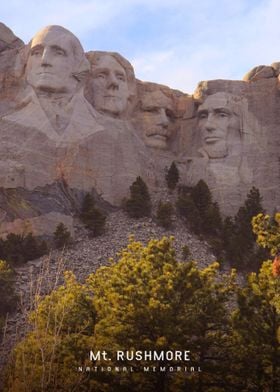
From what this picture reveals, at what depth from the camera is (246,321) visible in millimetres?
18188

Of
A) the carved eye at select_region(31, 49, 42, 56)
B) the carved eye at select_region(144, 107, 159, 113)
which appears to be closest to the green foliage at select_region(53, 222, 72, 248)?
the carved eye at select_region(31, 49, 42, 56)

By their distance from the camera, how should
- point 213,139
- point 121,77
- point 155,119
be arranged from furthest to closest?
1. point 155,119
2. point 213,139
3. point 121,77

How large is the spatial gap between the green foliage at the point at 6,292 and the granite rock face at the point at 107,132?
14.9 ft

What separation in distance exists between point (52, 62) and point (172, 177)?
6646 mm

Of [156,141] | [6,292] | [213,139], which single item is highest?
[156,141]

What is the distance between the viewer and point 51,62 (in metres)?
33.1

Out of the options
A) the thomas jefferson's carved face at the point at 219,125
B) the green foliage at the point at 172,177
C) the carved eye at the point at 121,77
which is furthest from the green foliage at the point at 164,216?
the carved eye at the point at 121,77

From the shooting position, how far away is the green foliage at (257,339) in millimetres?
17797

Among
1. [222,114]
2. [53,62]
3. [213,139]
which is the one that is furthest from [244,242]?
[53,62]

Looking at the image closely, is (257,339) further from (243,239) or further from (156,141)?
(156,141)

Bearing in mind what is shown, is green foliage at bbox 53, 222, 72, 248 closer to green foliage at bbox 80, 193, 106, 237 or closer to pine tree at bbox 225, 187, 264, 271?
green foliage at bbox 80, 193, 106, 237

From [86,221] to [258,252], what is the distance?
6258mm

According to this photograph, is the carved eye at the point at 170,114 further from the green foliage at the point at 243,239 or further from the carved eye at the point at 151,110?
the green foliage at the point at 243,239

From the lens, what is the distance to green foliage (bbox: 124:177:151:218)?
31859 millimetres
